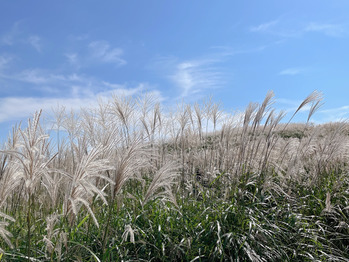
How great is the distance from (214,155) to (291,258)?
1.98m

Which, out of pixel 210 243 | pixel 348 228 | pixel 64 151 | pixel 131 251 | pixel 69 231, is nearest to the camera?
pixel 69 231

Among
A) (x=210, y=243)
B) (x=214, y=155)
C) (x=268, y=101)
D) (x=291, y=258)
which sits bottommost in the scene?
(x=291, y=258)

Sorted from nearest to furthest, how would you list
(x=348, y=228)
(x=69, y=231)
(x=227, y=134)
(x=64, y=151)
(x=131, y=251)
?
(x=69, y=231)
(x=131, y=251)
(x=348, y=228)
(x=227, y=134)
(x=64, y=151)

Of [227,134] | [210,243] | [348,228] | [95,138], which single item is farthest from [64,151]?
[348,228]

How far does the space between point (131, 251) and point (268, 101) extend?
2421 mm

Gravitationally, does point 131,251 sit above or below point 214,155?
below

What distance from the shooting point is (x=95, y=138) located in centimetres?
395

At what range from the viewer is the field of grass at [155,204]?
2.21 metres

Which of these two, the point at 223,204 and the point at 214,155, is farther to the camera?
the point at 214,155

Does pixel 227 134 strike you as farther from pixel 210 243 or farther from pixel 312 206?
pixel 210 243

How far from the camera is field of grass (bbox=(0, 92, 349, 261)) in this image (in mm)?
2205

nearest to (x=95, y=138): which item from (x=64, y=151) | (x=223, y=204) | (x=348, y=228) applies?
(x=64, y=151)

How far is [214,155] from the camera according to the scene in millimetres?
5145

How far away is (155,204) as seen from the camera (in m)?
3.59
